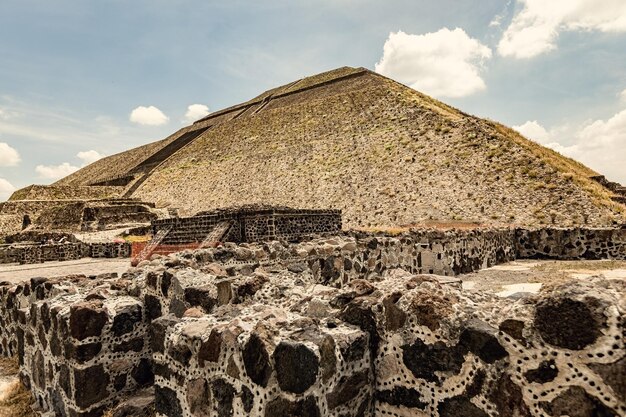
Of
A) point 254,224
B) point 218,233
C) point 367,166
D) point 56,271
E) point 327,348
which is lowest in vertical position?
point 56,271

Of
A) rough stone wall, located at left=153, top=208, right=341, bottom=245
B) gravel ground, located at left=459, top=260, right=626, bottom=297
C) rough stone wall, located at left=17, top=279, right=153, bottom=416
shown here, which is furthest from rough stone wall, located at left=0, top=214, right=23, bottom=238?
gravel ground, located at left=459, top=260, right=626, bottom=297

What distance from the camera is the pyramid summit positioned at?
22484 millimetres

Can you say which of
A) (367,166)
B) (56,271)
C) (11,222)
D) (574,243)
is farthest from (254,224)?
(11,222)

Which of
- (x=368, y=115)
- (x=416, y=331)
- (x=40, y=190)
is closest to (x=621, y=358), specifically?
(x=416, y=331)

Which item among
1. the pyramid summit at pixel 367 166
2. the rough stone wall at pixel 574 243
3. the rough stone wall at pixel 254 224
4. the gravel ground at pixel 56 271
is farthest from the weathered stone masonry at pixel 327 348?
the pyramid summit at pixel 367 166

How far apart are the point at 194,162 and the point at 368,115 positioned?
23647mm

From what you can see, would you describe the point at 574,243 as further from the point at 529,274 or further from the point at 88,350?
the point at 88,350

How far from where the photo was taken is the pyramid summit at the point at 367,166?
22.5 meters

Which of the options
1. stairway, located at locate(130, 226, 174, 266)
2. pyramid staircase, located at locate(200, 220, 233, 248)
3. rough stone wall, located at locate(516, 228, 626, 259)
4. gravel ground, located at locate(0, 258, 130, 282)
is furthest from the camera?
stairway, located at locate(130, 226, 174, 266)

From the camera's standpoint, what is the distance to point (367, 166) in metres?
33.4

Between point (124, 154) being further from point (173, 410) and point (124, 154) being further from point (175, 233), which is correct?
point (173, 410)

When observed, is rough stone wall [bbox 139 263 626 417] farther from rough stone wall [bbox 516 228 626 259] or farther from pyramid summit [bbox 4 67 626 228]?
pyramid summit [bbox 4 67 626 228]

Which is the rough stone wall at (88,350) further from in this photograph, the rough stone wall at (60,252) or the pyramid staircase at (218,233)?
the rough stone wall at (60,252)

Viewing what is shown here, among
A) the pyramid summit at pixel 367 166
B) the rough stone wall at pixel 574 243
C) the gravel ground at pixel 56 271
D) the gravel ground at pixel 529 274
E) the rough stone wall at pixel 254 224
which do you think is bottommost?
the gravel ground at pixel 56 271
